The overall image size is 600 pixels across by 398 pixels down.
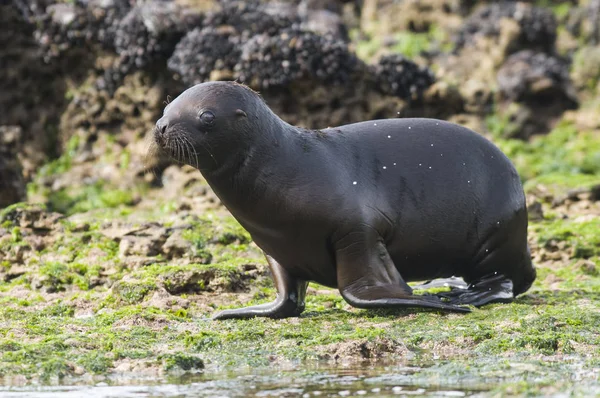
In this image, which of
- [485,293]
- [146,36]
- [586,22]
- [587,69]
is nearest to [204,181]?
[146,36]

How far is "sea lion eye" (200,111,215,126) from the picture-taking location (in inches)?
250

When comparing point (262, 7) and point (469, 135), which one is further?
point (262, 7)

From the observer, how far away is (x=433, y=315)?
21.6ft

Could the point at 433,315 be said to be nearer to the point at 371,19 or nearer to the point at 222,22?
the point at 222,22

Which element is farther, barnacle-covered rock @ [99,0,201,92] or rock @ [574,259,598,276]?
barnacle-covered rock @ [99,0,201,92]

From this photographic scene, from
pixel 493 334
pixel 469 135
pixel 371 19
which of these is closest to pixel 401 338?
pixel 493 334

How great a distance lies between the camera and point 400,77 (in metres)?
14.6

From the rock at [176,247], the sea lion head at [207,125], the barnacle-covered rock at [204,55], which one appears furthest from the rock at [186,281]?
the barnacle-covered rock at [204,55]

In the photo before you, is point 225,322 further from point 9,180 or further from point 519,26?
point 519,26

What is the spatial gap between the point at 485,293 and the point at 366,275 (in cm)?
119

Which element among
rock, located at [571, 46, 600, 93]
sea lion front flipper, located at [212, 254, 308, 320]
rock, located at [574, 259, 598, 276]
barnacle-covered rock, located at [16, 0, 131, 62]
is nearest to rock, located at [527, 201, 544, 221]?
rock, located at [574, 259, 598, 276]

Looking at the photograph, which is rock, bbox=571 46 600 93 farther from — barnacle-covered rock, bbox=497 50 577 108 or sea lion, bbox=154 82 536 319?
sea lion, bbox=154 82 536 319

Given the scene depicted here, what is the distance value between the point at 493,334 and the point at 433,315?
790mm

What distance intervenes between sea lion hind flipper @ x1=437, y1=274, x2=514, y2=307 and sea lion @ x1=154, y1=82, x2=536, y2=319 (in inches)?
0.4
